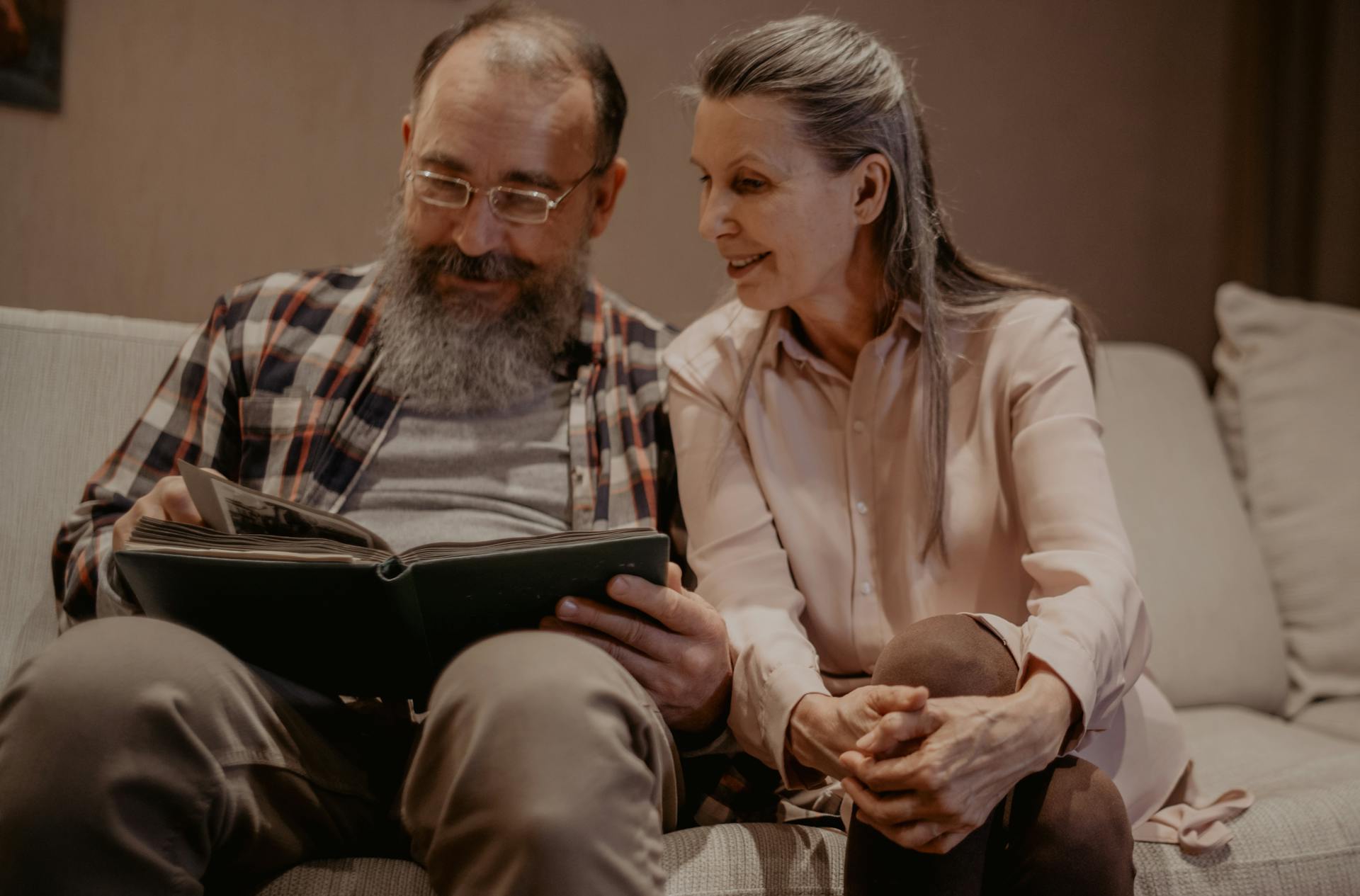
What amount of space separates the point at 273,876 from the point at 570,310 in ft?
3.03

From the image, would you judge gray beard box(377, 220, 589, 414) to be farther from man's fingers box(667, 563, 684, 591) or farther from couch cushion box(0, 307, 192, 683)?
man's fingers box(667, 563, 684, 591)

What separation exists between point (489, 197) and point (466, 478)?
1.33 feet

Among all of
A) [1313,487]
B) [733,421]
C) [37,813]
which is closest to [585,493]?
[733,421]

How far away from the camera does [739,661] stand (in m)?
1.29

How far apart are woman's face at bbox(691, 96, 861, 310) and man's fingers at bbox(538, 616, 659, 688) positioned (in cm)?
47

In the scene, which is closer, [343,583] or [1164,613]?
[343,583]

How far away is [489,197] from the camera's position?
161 cm

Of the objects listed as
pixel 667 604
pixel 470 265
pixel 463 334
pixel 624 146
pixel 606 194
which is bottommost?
pixel 667 604

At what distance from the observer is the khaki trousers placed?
0.91 metres

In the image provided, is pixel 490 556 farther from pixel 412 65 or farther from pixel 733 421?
pixel 412 65

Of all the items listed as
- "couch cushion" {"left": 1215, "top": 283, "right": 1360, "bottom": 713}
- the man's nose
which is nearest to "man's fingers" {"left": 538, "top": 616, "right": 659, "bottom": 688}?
the man's nose

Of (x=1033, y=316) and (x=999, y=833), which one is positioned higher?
(x=1033, y=316)

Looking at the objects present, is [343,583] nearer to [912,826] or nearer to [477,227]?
[912,826]

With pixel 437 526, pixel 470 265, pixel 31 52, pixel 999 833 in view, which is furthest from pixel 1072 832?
pixel 31 52
